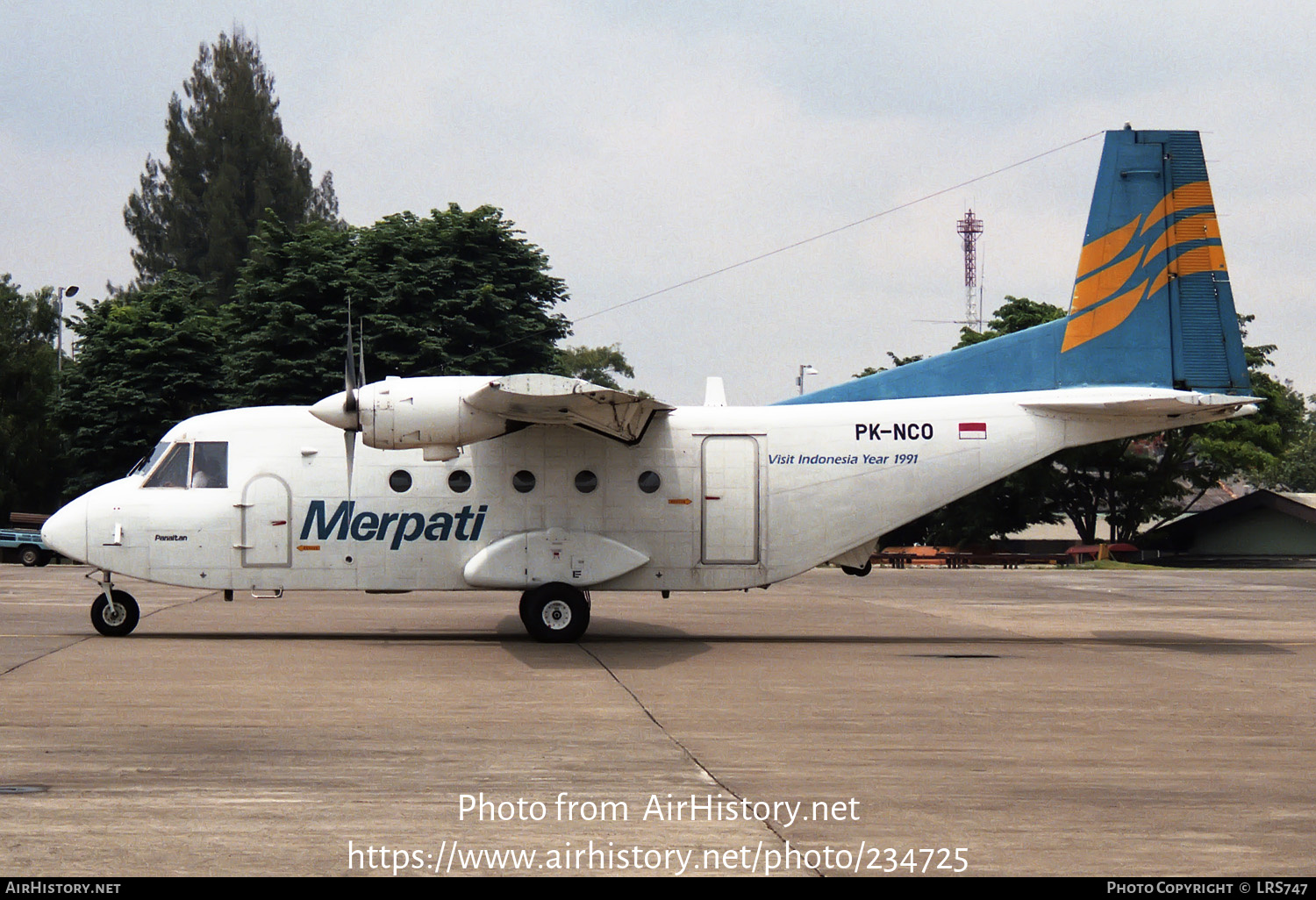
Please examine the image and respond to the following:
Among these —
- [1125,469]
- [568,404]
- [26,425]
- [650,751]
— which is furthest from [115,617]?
[1125,469]

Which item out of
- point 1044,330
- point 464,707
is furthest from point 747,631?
point 464,707

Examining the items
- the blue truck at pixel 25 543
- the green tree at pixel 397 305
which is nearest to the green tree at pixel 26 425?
the blue truck at pixel 25 543

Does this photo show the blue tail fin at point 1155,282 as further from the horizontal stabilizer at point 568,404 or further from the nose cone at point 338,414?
the nose cone at point 338,414

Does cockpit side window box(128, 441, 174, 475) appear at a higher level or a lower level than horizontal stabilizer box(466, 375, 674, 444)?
lower

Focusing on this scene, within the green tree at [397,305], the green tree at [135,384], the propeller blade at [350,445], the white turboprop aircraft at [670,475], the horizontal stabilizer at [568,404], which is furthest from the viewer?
the green tree at [135,384]

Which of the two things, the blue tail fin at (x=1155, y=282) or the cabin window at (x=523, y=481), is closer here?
the cabin window at (x=523, y=481)

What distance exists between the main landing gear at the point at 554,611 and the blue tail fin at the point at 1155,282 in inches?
290

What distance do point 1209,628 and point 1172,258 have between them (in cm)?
668

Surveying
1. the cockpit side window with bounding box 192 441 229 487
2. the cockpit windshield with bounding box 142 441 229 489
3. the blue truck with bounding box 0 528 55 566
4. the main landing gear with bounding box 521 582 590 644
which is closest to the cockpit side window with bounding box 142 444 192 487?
the cockpit windshield with bounding box 142 441 229 489

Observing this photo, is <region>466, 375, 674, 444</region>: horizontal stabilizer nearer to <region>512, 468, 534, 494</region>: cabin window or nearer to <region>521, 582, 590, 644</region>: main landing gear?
<region>512, 468, 534, 494</region>: cabin window

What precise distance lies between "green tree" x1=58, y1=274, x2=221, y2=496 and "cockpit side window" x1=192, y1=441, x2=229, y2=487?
34242mm

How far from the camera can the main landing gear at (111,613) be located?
1728 cm

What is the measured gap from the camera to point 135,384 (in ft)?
167

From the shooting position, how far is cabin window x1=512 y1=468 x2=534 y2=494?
17391 millimetres
